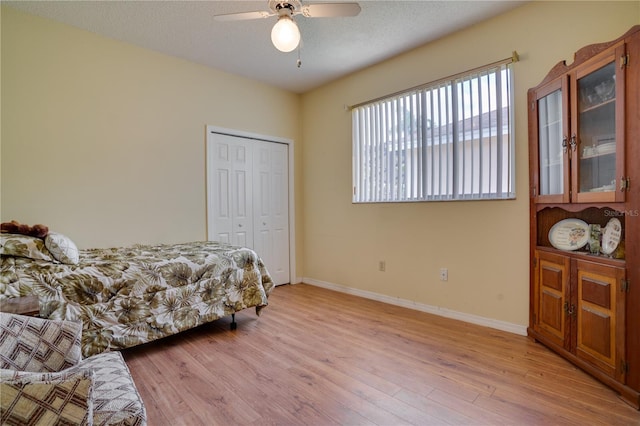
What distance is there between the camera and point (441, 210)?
10.4 feet

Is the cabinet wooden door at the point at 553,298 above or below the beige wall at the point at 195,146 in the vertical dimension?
below

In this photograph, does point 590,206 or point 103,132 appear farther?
point 103,132

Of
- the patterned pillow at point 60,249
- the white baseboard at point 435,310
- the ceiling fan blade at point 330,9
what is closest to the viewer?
the ceiling fan blade at point 330,9

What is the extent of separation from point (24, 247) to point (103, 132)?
1.44m

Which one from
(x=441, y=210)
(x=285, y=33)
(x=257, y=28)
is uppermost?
(x=257, y=28)

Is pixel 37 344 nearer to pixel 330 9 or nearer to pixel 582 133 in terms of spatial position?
pixel 330 9

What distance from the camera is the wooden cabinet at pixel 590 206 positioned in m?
1.73

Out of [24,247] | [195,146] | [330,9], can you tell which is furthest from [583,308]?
[195,146]

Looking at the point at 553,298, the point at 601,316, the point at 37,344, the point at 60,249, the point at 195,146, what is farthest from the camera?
the point at 195,146

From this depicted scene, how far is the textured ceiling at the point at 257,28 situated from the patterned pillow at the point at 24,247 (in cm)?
196

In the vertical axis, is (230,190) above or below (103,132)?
below

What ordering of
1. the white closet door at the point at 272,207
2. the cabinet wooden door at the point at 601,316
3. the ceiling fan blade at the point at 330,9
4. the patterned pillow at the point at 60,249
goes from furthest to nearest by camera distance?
the white closet door at the point at 272,207 → the patterned pillow at the point at 60,249 → the ceiling fan blade at the point at 330,9 → the cabinet wooden door at the point at 601,316

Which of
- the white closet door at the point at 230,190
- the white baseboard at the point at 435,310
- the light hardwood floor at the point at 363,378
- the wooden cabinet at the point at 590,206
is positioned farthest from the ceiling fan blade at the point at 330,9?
the white baseboard at the point at 435,310

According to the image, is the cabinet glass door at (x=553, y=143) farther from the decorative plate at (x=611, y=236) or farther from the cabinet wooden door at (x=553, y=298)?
the cabinet wooden door at (x=553, y=298)
